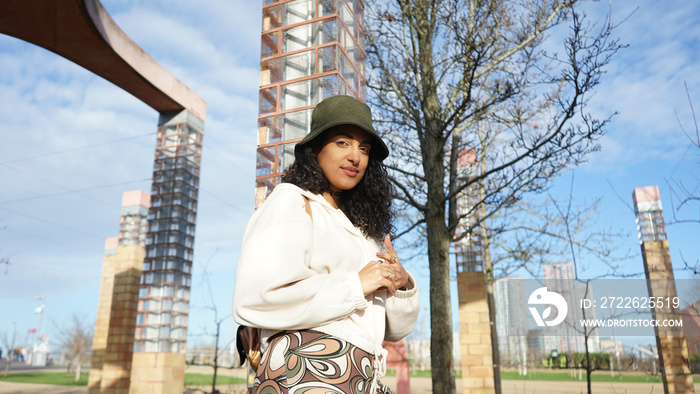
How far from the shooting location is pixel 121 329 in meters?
8.52

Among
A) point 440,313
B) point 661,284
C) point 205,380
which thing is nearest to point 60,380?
point 205,380

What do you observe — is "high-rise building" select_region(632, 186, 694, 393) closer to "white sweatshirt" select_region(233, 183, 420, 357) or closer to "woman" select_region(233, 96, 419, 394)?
"woman" select_region(233, 96, 419, 394)

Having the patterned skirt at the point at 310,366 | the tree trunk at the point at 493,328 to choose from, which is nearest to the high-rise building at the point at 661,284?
the tree trunk at the point at 493,328

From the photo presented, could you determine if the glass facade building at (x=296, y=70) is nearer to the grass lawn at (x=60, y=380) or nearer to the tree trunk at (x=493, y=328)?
the tree trunk at (x=493, y=328)

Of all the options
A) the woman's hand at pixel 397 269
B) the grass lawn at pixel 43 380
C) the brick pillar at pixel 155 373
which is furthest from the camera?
the grass lawn at pixel 43 380

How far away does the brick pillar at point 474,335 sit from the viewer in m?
7.28

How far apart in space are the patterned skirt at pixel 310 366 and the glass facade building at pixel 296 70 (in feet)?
4.49

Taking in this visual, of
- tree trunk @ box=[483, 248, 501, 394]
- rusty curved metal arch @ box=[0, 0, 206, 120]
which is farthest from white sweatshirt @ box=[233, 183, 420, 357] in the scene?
tree trunk @ box=[483, 248, 501, 394]

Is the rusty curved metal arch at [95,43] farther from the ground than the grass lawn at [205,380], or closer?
farther from the ground

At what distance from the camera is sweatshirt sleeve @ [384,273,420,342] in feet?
4.92

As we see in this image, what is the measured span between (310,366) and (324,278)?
0.21 metres

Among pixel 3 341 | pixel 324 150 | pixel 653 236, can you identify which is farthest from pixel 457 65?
pixel 3 341

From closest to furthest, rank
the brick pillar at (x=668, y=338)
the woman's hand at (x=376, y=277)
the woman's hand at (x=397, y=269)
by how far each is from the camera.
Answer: the woman's hand at (x=376, y=277)
the woman's hand at (x=397, y=269)
the brick pillar at (x=668, y=338)

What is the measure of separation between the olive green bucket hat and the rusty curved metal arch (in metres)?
5.09
